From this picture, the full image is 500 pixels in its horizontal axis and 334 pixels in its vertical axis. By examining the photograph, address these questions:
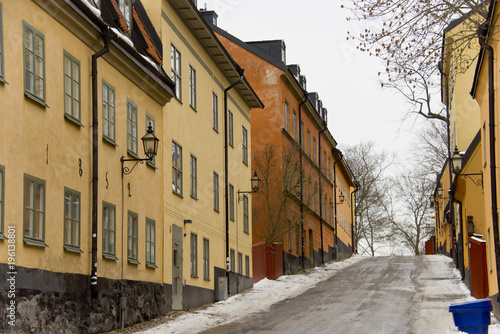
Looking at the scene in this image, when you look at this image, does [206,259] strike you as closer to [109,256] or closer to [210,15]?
[109,256]

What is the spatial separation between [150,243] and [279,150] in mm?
17398

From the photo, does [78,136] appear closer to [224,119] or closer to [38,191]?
[38,191]

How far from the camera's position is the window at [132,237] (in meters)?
18.7

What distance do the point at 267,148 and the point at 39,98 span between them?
75.3 feet

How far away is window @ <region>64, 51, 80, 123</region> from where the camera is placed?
15.5m

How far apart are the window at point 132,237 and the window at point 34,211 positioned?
15.6 feet

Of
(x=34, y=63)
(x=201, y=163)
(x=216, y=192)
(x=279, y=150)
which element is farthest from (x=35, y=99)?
(x=279, y=150)

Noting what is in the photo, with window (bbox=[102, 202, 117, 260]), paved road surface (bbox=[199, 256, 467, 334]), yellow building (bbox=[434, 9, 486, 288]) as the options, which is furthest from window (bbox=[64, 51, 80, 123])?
yellow building (bbox=[434, 9, 486, 288])

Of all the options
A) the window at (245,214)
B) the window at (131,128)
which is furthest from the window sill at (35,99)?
the window at (245,214)

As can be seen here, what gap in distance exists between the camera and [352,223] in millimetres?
72375

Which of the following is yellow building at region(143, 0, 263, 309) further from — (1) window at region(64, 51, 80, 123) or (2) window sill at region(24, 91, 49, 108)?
(2) window sill at region(24, 91, 49, 108)

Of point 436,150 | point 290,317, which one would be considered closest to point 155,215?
point 290,317

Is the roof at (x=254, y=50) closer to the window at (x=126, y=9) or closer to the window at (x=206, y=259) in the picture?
the window at (x=206, y=259)

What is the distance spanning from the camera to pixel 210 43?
86.0 feet
